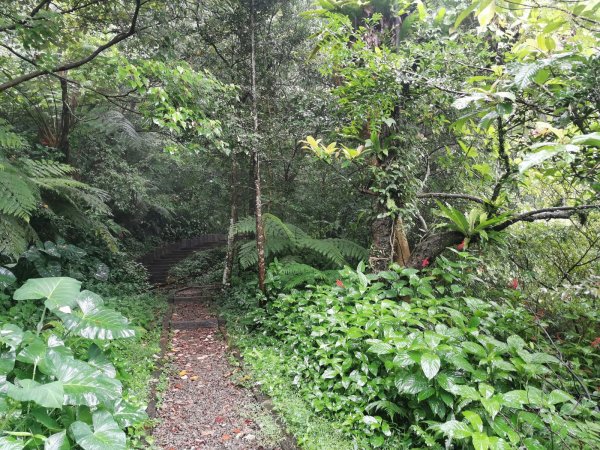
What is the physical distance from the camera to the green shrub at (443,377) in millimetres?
2172

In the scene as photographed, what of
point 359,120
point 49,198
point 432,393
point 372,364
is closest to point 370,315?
point 372,364

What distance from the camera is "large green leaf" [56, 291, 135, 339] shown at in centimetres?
223

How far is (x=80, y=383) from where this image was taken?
193cm

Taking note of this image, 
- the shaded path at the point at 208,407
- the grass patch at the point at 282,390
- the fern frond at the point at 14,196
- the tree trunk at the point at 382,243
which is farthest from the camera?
the tree trunk at the point at 382,243

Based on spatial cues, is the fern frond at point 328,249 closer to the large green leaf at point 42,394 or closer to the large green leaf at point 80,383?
the large green leaf at point 80,383

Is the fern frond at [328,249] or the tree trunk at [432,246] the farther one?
the fern frond at [328,249]

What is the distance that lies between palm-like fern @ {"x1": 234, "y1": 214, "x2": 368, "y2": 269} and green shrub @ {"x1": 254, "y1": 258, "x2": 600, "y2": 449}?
165 centimetres

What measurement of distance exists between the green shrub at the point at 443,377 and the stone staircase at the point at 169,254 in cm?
614

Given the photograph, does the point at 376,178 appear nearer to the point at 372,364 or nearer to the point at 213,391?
the point at 372,364

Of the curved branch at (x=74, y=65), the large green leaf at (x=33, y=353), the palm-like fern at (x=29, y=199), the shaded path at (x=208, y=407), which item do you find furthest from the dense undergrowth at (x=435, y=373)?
the curved branch at (x=74, y=65)

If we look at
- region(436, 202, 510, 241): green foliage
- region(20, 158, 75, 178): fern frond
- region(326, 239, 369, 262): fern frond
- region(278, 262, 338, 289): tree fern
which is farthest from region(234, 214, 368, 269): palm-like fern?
region(20, 158, 75, 178): fern frond

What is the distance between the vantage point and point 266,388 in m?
3.44

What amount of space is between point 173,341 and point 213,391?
159 centimetres

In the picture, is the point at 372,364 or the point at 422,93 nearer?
the point at 372,364
